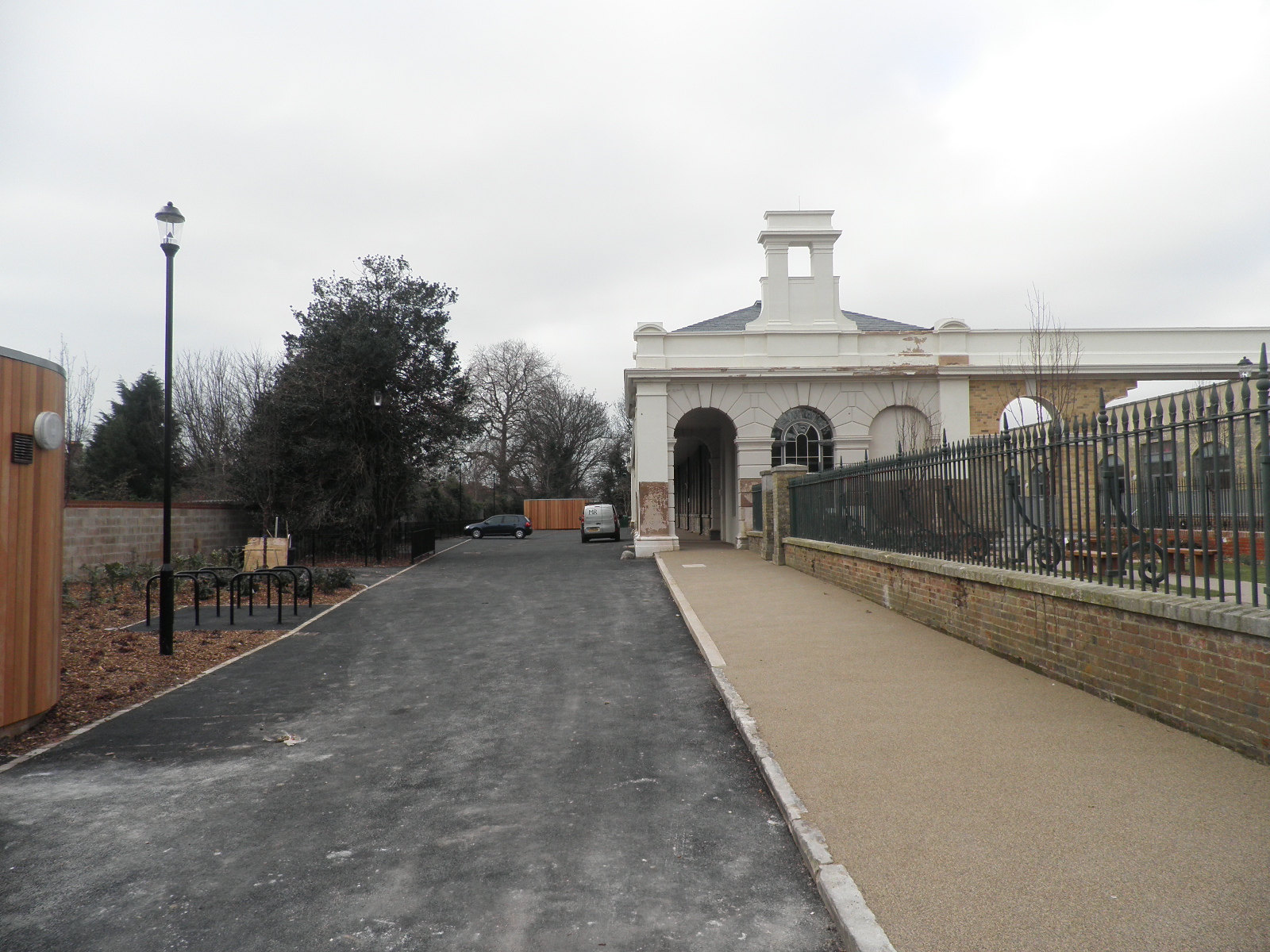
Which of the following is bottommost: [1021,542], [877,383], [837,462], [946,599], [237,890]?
[237,890]

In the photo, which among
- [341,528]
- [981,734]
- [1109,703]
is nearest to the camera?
[981,734]

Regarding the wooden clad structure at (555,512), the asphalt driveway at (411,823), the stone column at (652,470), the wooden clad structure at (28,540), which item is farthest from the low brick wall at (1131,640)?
the wooden clad structure at (555,512)

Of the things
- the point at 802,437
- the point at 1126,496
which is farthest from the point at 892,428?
the point at 1126,496

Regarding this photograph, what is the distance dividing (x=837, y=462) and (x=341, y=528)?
13.9m

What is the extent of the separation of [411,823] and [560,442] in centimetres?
5574

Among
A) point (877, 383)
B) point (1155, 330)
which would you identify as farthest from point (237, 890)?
point (1155, 330)

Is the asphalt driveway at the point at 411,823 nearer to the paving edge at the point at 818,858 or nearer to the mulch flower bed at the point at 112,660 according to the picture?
the paving edge at the point at 818,858

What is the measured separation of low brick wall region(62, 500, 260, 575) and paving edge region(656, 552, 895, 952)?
10701 mm

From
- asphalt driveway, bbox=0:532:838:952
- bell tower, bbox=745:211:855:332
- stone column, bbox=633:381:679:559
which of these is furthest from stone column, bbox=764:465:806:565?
asphalt driveway, bbox=0:532:838:952

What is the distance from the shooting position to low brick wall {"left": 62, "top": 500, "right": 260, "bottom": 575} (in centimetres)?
1552

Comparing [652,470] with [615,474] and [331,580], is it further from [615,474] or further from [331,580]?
[615,474]

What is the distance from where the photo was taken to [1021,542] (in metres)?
7.87

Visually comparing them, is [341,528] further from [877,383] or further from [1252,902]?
[1252,902]

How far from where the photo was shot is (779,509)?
18531 millimetres
